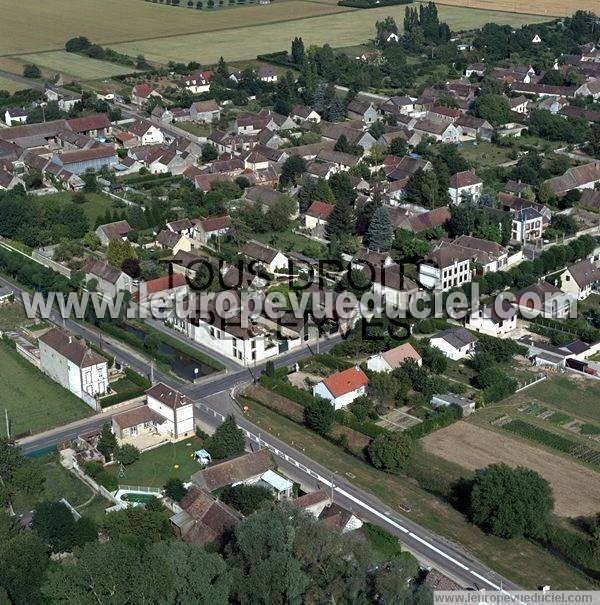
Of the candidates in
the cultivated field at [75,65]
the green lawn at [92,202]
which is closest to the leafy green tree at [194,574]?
the green lawn at [92,202]

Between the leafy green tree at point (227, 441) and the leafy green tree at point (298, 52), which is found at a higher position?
the leafy green tree at point (298, 52)

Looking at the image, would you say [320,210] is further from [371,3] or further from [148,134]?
[371,3]

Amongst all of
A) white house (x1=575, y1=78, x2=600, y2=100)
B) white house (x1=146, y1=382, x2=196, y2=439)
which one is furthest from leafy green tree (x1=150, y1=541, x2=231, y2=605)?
white house (x1=575, y1=78, x2=600, y2=100)

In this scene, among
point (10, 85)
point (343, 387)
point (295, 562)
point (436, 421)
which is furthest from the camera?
point (10, 85)

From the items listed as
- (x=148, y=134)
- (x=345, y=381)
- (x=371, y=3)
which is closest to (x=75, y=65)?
(x=148, y=134)

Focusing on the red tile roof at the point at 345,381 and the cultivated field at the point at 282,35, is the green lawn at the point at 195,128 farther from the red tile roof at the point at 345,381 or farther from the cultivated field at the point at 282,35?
the red tile roof at the point at 345,381

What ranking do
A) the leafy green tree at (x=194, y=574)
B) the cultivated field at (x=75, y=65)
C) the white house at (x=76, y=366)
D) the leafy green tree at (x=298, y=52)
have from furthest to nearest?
the leafy green tree at (x=298, y=52) < the cultivated field at (x=75, y=65) < the white house at (x=76, y=366) < the leafy green tree at (x=194, y=574)
